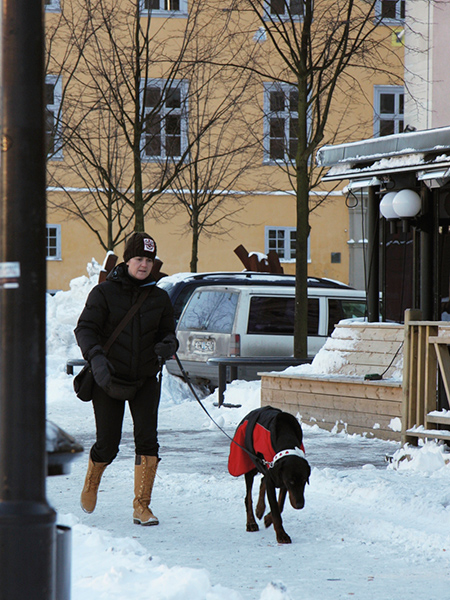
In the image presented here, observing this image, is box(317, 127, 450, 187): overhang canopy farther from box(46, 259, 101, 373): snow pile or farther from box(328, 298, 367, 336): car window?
box(46, 259, 101, 373): snow pile

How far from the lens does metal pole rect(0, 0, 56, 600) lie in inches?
130

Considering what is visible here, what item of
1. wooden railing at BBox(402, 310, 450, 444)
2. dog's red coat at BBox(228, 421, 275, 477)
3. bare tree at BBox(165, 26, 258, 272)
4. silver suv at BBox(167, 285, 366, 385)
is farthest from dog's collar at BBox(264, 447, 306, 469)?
bare tree at BBox(165, 26, 258, 272)

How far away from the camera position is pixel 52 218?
29.6 metres

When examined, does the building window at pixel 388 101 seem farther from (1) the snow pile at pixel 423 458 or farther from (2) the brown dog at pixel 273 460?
(2) the brown dog at pixel 273 460

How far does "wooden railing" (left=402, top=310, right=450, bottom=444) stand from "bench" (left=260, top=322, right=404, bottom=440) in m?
1.17

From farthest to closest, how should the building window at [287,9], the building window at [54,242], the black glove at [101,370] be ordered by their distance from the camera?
1. the building window at [54,242]
2. the building window at [287,9]
3. the black glove at [101,370]

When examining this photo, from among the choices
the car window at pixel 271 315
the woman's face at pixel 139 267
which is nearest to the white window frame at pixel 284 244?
the car window at pixel 271 315

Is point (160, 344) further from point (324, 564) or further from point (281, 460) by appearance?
point (324, 564)

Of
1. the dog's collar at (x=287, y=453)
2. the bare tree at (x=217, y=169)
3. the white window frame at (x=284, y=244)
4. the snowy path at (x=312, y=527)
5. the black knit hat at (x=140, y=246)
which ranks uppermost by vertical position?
the bare tree at (x=217, y=169)

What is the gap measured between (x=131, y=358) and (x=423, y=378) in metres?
3.39

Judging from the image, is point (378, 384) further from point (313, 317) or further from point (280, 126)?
point (280, 126)

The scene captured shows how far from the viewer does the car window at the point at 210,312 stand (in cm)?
1405

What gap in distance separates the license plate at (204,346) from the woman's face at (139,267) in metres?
7.36

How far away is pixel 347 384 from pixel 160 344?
4.72 m
